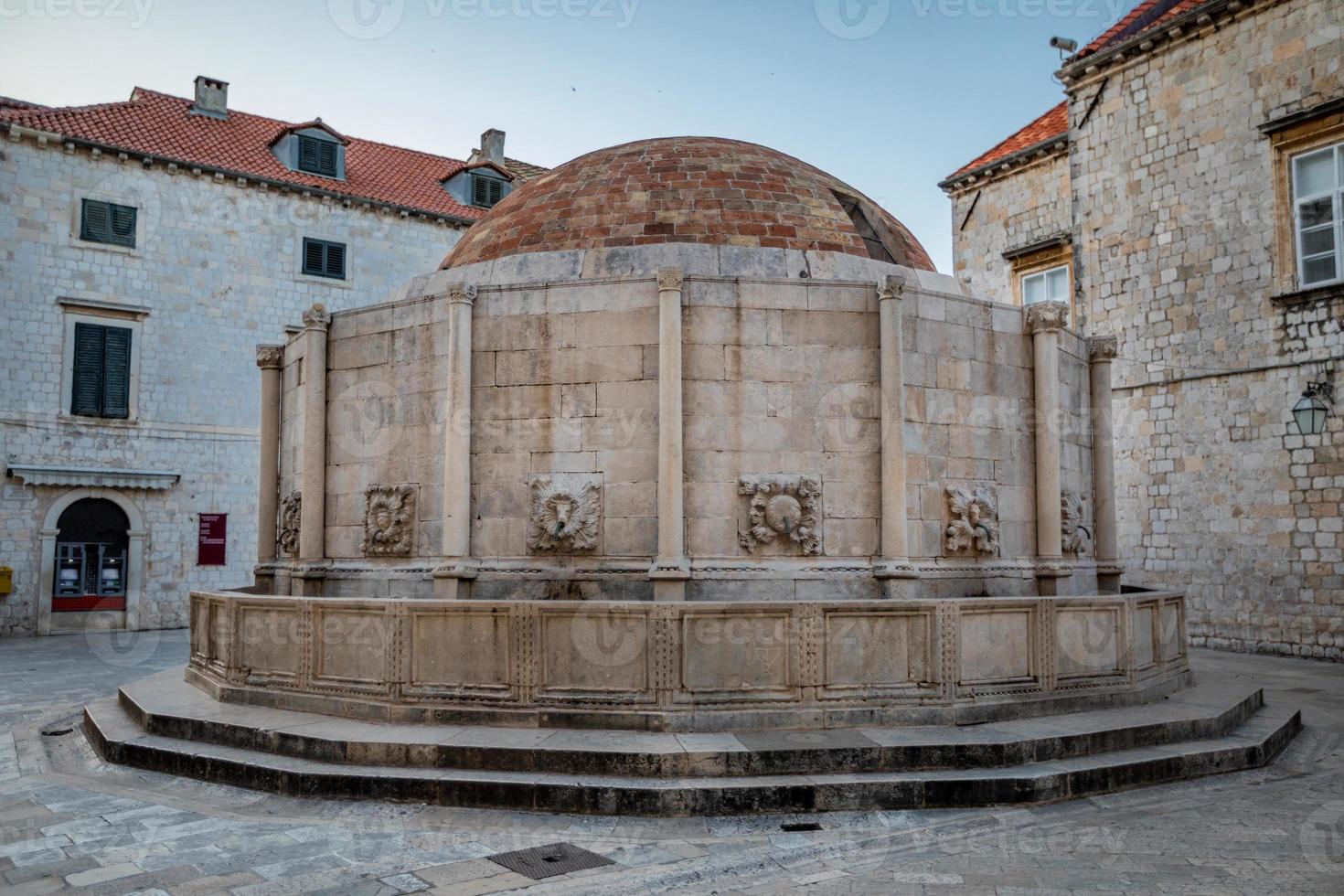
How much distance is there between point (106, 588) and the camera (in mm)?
24234

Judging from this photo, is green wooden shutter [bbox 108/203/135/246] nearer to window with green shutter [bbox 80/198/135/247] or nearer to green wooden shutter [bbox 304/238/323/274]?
window with green shutter [bbox 80/198/135/247]

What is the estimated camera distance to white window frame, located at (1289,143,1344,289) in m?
17.1

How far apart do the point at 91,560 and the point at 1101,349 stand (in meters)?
22.6

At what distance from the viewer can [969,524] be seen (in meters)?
11.0

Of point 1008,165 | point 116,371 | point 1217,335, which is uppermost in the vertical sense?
point 1008,165

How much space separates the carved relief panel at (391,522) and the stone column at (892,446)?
16.7 ft

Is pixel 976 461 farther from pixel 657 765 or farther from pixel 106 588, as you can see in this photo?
pixel 106 588

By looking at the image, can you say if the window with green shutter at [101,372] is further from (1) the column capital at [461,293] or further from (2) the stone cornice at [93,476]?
(1) the column capital at [461,293]

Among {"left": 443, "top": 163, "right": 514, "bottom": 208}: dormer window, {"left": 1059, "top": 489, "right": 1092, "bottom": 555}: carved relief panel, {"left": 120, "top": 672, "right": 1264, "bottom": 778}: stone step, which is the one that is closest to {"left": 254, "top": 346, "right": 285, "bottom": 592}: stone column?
{"left": 120, "top": 672, "right": 1264, "bottom": 778}: stone step

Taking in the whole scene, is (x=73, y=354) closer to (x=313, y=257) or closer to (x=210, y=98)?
(x=313, y=257)

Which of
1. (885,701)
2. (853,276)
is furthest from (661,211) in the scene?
(885,701)

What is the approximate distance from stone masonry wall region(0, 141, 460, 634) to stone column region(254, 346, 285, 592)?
13.1 meters

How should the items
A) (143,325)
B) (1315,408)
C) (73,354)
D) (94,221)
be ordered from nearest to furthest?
1. (1315,408)
2. (73,354)
3. (94,221)
4. (143,325)

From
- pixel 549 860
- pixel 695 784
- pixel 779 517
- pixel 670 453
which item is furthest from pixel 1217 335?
pixel 549 860
